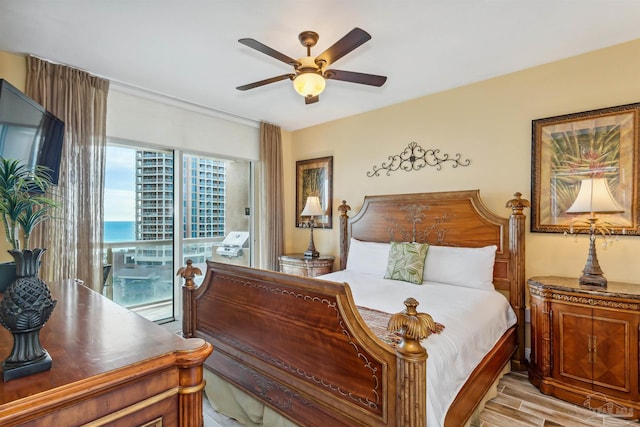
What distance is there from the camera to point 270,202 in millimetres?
4691

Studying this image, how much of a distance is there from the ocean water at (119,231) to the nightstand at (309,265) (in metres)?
1.88

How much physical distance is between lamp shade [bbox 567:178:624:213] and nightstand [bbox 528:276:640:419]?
23.4 inches

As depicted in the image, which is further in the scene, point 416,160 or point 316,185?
point 316,185

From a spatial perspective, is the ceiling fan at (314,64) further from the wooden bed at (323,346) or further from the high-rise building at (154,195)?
the high-rise building at (154,195)

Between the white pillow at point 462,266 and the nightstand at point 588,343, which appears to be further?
the white pillow at point 462,266

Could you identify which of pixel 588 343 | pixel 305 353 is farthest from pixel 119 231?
pixel 588 343

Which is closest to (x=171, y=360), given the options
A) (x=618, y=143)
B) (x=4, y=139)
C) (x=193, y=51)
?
(x=4, y=139)

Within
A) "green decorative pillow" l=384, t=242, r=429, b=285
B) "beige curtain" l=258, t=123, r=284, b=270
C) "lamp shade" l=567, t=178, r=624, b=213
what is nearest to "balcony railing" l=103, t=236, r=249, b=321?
"beige curtain" l=258, t=123, r=284, b=270

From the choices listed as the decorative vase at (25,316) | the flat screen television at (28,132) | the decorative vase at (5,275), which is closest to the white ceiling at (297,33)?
the flat screen television at (28,132)

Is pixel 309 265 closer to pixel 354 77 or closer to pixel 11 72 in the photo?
pixel 354 77

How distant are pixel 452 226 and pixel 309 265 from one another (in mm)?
1819

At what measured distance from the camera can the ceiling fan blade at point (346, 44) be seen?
6.08ft

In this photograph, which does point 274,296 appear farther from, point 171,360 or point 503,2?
point 503,2

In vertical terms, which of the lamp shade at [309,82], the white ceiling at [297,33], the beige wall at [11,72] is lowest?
the lamp shade at [309,82]
